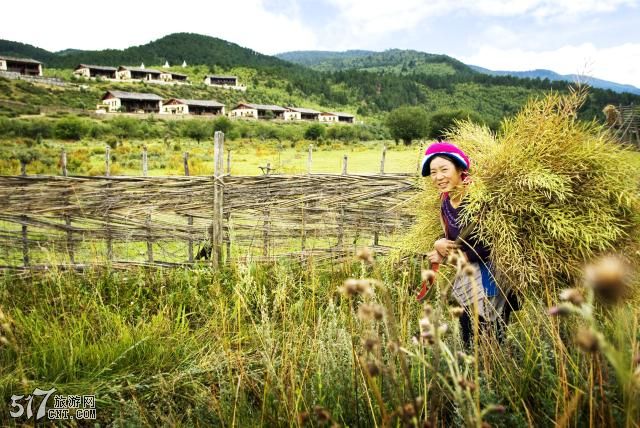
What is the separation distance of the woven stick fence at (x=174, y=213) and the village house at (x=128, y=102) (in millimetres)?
62820

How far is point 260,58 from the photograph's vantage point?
15412 cm

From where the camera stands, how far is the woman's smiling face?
2.00 m

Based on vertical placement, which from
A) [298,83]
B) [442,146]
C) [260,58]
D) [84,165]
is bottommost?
[84,165]

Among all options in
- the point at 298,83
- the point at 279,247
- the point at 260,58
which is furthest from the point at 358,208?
the point at 260,58

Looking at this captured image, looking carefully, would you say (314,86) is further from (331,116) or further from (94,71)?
(94,71)

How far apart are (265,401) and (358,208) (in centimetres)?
396

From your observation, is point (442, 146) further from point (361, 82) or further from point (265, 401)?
point (361, 82)

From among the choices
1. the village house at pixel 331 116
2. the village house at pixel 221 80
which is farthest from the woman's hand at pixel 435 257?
the village house at pixel 221 80

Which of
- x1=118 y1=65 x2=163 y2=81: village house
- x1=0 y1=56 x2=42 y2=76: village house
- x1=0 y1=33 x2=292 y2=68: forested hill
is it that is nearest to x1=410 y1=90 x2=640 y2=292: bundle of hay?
x1=0 y1=56 x2=42 y2=76: village house

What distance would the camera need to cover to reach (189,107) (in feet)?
229

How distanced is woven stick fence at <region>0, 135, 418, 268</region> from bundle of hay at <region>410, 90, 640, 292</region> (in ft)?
7.26

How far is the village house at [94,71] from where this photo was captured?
294 feet

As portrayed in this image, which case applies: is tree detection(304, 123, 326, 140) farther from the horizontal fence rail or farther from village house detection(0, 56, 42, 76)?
village house detection(0, 56, 42, 76)

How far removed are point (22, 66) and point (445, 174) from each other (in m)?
102
